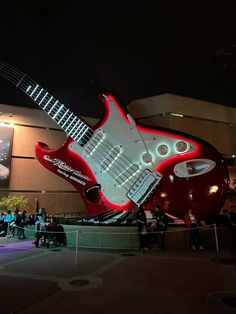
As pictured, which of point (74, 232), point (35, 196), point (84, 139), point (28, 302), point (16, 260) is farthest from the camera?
point (35, 196)

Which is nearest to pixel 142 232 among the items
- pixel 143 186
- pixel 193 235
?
pixel 193 235

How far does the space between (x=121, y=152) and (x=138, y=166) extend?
1.11 meters

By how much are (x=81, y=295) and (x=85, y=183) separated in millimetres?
9263

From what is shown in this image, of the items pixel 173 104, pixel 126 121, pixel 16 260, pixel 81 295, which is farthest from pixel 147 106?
pixel 81 295

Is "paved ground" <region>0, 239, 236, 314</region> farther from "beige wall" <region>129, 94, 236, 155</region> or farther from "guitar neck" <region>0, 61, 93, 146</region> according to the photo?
"beige wall" <region>129, 94, 236, 155</region>

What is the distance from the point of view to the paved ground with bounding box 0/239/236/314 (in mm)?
4586

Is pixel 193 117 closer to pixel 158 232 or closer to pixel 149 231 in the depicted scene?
pixel 149 231

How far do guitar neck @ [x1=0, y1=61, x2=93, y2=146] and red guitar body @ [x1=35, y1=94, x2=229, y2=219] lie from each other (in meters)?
0.47

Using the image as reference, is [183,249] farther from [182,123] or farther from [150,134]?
[182,123]

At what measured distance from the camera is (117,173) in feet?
43.4

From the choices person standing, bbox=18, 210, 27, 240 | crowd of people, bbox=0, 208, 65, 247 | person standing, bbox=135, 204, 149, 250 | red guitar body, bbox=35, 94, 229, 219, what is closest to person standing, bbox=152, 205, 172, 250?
person standing, bbox=135, 204, 149, 250

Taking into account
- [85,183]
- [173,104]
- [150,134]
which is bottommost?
[85,183]

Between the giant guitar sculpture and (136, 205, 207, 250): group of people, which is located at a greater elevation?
the giant guitar sculpture

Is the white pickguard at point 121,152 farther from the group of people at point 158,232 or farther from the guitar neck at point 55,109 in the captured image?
the group of people at point 158,232
